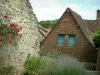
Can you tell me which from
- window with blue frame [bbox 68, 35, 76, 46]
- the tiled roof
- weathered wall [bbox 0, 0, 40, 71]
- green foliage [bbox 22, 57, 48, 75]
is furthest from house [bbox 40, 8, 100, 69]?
green foliage [bbox 22, 57, 48, 75]

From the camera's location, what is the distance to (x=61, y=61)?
9.59 m

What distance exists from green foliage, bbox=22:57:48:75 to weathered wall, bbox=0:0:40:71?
12.1 inches

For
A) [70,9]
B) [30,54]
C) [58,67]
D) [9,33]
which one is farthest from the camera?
[70,9]

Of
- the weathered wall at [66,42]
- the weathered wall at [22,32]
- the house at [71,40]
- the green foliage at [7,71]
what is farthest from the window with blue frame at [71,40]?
the green foliage at [7,71]

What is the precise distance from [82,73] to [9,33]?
3.18 meters

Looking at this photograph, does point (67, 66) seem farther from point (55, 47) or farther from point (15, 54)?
point (55, 47)

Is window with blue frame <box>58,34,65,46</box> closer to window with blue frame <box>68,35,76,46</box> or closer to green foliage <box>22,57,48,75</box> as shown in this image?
window with blue frame <box>68,35,76,46</box>

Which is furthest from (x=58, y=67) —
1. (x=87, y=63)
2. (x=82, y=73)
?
(x=87, y=63)

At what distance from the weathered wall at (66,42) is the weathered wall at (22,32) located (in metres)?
14.1

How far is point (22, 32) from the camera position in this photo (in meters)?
10.5

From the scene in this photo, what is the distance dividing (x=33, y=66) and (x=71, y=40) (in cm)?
1638

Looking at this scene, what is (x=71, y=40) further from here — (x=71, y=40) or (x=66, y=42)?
(x=66, y=42)

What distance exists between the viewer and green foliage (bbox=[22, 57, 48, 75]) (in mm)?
10086

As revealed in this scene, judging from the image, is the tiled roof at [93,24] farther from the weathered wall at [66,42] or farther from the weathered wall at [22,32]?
the weathered wall at [22,32]
